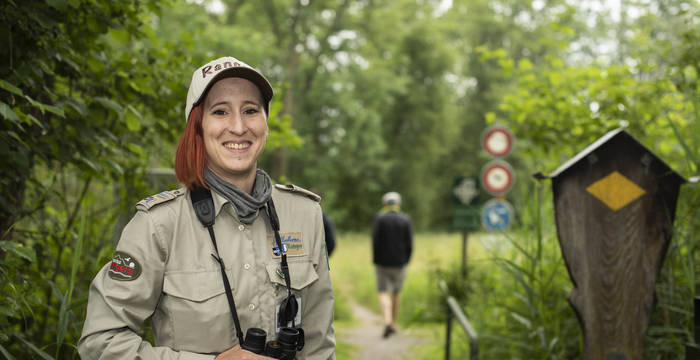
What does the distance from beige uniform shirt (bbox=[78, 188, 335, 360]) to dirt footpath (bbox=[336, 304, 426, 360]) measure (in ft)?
17.6

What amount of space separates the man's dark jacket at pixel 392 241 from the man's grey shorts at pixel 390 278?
143 mm

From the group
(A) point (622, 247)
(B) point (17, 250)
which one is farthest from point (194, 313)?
(A) point (622, 247)

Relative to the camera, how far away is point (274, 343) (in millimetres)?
1677

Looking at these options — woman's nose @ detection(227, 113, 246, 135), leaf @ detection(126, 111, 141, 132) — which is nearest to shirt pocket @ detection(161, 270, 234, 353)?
woman's nose @ detection(227, 113, 246, 135)

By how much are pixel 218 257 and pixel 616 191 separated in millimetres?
2260

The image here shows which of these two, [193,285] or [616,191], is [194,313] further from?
[616,191]

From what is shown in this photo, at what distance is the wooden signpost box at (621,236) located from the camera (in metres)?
3.02

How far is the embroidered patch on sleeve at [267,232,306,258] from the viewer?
6.02 feet

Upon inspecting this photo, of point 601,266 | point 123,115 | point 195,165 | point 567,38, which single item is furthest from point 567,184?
point 567,38

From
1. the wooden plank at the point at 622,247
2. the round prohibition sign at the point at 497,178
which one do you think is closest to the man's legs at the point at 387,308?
the round prohibition sign at the point at 497,178

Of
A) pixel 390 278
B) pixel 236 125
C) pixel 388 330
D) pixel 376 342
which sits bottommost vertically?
pixel 376 342

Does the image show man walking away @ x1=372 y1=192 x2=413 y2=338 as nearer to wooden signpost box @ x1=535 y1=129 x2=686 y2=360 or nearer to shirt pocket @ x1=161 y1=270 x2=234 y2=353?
wooden signpost box @ x1=535 y1=129 x2=686 y2=360

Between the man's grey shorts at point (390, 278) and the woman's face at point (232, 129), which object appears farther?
the man's grey shorts at point (390, 278)

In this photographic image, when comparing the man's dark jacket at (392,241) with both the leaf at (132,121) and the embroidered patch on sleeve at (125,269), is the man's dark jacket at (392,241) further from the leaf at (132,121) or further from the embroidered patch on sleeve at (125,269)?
the embroidered patch on sleeve at (125,269)
